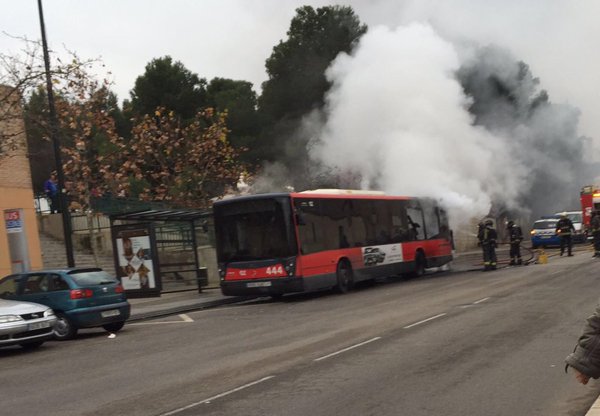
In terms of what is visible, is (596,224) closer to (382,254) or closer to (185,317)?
(382,254)

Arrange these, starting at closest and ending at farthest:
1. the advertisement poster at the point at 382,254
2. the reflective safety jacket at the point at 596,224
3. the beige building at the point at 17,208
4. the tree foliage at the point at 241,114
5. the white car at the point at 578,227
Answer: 1. the advertisement poster at the point at 382,254
2. the beige building at the point at 17,208
3. the reflective safety jacket at the point at 596,224
4. the white car at the point at 578,227
5. the tree foliage at the point at 241,114

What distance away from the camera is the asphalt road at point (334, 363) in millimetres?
6707

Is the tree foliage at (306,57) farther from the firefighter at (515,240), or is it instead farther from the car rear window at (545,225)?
the car rear window at (545,225)

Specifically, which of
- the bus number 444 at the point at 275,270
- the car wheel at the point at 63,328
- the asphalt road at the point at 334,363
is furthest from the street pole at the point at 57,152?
the bus number 444 at the point at 275,270

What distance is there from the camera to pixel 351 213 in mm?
20703

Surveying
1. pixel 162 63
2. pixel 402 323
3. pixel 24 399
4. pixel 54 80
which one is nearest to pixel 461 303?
pixel 402 323

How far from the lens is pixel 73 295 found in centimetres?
1348

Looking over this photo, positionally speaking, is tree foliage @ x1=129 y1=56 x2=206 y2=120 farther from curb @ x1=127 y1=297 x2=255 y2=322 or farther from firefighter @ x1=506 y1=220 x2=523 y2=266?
curb @ x1=127 y1=297 x2=255 y2=322

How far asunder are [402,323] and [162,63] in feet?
125

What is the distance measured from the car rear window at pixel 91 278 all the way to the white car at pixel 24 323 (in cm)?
114

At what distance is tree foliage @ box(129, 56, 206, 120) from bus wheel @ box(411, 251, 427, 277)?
25673mm

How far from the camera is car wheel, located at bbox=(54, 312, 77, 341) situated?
44.2 ft

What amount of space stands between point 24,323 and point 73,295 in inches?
62.5

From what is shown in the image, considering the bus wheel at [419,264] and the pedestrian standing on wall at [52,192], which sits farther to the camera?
the pedestrian standing on wall at [52,192]
